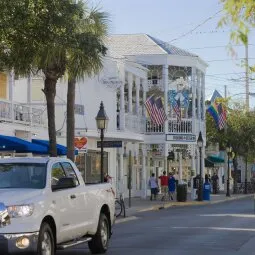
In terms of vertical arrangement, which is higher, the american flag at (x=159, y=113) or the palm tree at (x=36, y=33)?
the palm tree at (x=36, y=33)

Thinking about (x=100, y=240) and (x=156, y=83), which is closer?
(x=100, y=240)

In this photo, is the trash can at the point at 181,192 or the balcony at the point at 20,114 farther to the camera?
the trash can at the point at 181,192

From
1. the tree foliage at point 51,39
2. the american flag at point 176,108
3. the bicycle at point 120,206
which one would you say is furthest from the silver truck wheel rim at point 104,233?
the american flag at point 176,108

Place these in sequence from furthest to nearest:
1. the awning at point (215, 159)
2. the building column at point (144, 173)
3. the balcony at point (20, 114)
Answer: the awning at point (215, 159), the building column at point (144, 173), the balcony at point (20, 114)

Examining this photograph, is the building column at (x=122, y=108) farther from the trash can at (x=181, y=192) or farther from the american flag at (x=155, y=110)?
the trash can at (x=181, y=192)

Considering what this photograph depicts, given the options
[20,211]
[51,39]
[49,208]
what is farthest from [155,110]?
[20,211]

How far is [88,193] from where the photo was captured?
1256 cm

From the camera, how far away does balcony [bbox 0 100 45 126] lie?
26.4m

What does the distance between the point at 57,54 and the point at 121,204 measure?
806 cm

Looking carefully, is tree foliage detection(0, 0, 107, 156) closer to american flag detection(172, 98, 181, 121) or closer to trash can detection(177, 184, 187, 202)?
trash can detection(177, 184, 187, 202)

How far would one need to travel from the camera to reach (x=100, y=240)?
13117mm

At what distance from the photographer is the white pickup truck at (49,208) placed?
32.7 ft

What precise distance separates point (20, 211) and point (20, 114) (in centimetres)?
1810

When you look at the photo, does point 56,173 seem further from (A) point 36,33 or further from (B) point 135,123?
(B) point 135,123
